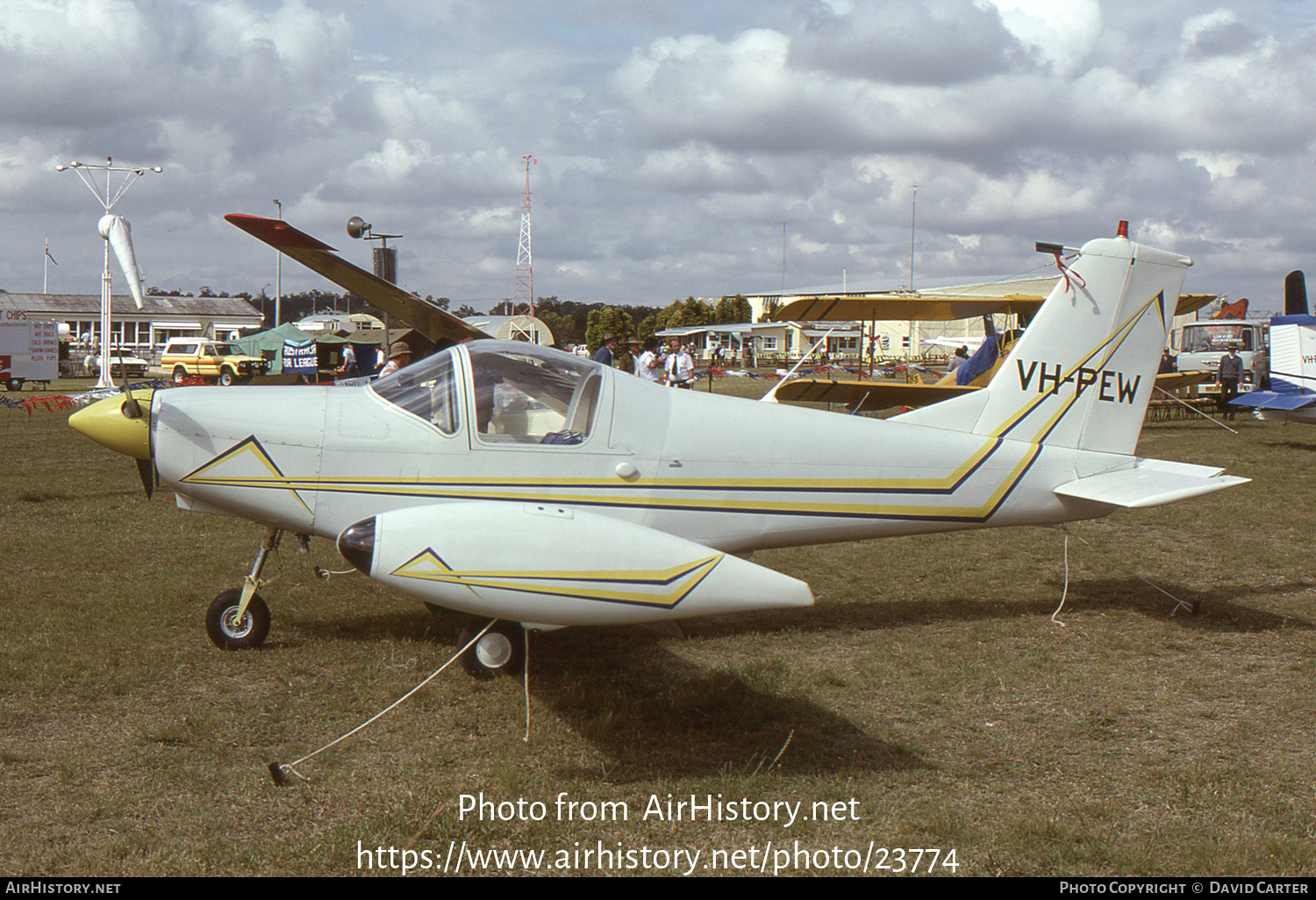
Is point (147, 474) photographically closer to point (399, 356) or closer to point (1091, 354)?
point (399, 356)

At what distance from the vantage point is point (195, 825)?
362 cm

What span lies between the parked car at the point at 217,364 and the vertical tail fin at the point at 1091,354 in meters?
36.9

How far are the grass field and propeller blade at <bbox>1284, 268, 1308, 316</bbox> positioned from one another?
15.5 meters

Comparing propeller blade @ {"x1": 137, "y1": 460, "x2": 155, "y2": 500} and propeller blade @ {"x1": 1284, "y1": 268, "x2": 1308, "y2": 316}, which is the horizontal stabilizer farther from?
propeller blade @ {"x1": 1284, "y1": 268, "x2": 1308, "y2": 316}

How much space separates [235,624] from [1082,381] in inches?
227

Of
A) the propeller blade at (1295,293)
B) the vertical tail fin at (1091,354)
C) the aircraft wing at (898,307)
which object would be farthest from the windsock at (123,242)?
the propeller blade at (1295,293)

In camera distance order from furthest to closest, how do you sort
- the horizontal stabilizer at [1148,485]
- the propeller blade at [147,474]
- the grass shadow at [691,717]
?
the horizontal stabilizer at [1148,485] < the propeller blade at [147,474] < the grass shadow at [691,717]

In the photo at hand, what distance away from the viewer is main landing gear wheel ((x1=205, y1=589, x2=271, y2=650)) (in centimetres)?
568

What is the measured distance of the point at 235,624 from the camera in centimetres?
571

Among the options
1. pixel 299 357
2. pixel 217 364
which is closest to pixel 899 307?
pixel 299 357

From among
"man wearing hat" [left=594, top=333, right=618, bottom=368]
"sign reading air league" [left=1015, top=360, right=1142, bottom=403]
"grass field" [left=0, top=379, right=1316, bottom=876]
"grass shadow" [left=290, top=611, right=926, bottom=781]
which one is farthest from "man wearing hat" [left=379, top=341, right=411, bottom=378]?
"sign reading air league" [left=1015, top=360, right=1142, bottom=403]

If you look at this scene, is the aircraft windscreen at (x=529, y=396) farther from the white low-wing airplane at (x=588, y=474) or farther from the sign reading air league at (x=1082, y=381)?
the sign reading air league at (x=1082, y=381)

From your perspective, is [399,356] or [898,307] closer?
[399,356]

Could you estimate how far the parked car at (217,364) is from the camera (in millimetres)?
39750
